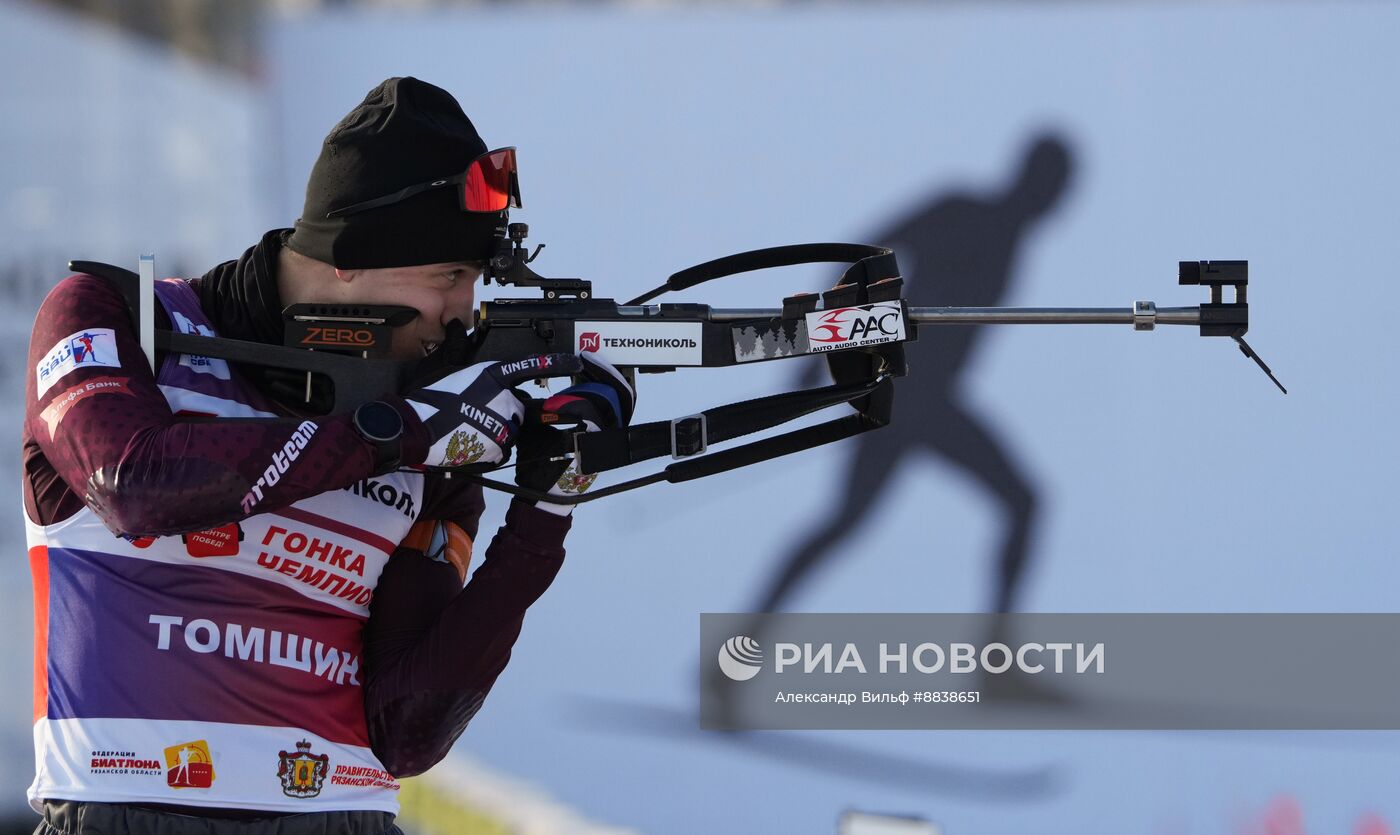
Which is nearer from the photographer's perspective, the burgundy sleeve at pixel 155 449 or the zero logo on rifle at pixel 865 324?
the burgundy sleeve at pixel 155 449

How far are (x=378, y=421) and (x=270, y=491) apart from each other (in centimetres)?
13

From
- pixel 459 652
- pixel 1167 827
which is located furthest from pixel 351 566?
pixel 1167 827

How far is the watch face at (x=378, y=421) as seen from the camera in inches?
56.2

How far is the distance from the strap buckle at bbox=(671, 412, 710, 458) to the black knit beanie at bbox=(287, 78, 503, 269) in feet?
0.99

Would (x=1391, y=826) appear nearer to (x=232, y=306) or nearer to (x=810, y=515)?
(x=810, y=515)

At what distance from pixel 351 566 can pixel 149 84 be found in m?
2.57

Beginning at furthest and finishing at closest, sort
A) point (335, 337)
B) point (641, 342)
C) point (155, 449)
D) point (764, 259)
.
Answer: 1. point (764, 259)
2. point (641, 342)
3. point (335, 337)
4. point (155, 449)

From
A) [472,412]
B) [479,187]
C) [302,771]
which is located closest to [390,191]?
[479,187]

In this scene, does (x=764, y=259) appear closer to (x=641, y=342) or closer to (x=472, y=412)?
(x=641, y=342)

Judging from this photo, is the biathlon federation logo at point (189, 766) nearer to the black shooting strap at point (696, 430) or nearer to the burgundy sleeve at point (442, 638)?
the burgundy sleeve at point (442, 638)

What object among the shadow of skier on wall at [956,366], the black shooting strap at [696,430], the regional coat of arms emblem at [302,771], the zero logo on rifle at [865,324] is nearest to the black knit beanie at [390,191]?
the black shooting strap at [696,430]

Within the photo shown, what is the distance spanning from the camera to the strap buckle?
1.65 metres

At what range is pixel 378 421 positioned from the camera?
56.7 inches

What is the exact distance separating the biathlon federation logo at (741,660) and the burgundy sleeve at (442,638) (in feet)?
5.21
